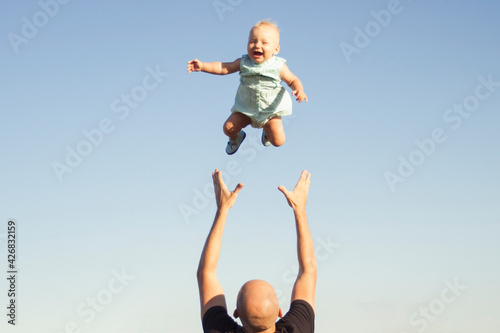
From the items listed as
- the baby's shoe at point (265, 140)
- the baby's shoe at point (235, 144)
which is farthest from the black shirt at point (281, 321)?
the baby's shoe at point (235, 144)

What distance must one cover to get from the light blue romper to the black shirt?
167 inches

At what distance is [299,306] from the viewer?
17.7 ft

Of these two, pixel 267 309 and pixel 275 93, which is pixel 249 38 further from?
pixel 267 309

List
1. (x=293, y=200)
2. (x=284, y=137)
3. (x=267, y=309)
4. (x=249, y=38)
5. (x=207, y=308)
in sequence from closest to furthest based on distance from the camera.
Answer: (x=267, y=309)
(x=207, y=308)
(x=293, y=200)
(x=249, y=38)
(x=284, y=137)

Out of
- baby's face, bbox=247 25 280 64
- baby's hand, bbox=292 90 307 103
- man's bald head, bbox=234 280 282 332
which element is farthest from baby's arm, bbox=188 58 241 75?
man's bald head, bbox=234 280 282 332

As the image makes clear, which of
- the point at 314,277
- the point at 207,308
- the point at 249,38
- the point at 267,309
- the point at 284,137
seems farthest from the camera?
the point at 284,137

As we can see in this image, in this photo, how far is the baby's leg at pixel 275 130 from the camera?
9203mm

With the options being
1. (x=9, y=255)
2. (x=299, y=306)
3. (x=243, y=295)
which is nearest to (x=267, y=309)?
(x=243, y=295)

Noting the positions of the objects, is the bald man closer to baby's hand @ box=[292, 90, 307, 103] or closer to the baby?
baby's hand @ box=[292, 90, 307, 103]

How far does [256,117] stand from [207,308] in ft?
14.1

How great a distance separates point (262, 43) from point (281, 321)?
14.7 ft

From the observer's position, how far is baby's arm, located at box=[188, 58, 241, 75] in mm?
8422

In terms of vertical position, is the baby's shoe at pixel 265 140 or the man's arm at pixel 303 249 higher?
the baby's shoe at pixel 265 140

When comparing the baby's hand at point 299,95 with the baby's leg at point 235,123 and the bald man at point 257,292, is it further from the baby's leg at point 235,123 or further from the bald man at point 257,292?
the bald man at point 257,292
